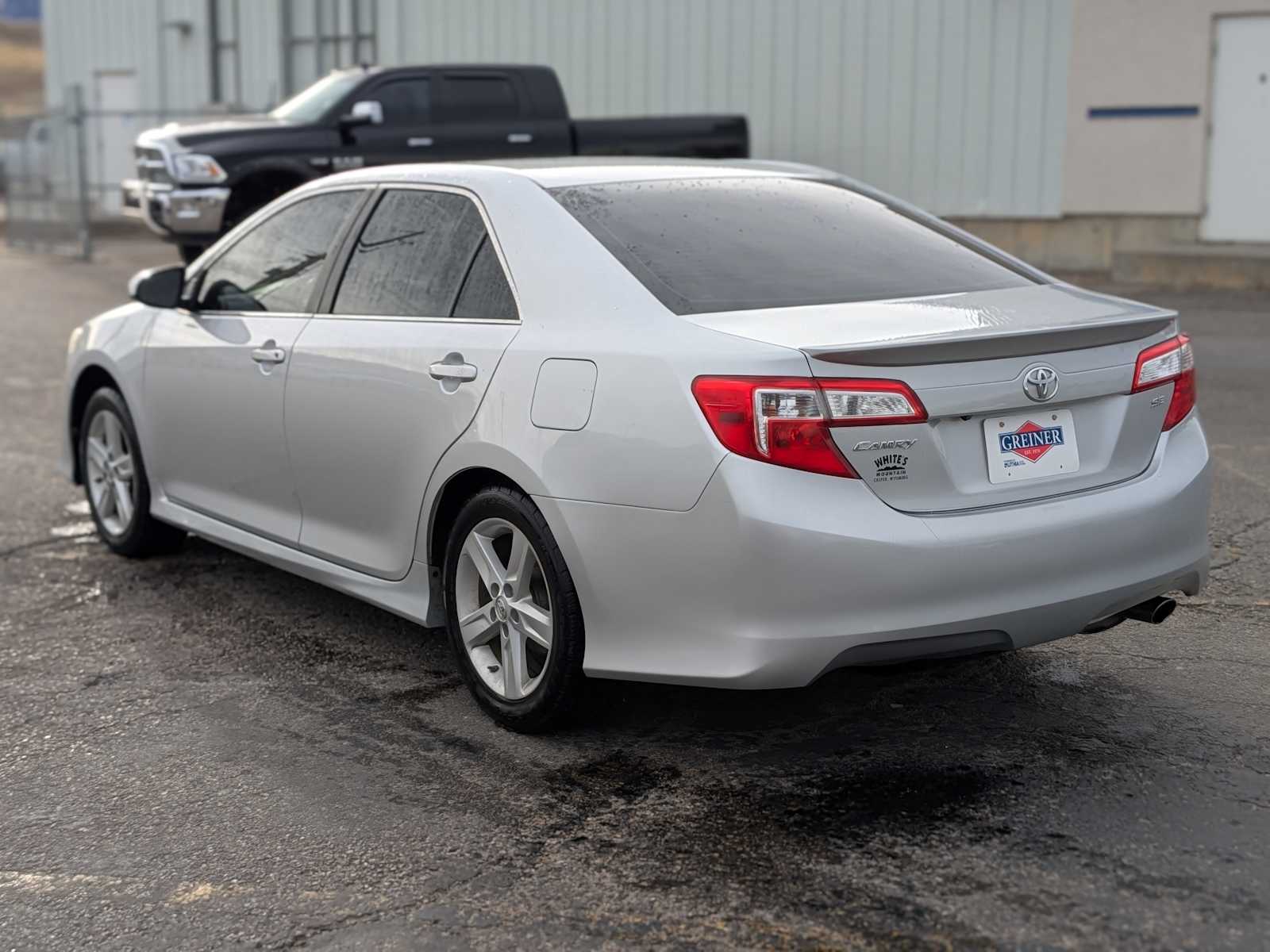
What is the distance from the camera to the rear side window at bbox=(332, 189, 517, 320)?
15.1 ft

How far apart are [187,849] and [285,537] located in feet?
5.81

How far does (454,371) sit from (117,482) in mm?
2615

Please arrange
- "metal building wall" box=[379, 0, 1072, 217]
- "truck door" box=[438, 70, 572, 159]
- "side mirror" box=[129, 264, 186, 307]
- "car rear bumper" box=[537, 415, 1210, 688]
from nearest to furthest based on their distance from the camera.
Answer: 1. "car rear bumper" box=[537, 415, 1210, 688]
2. "side mirror" box=[129, 264, 186, 307]
3. "truck door" box=[438, 70, 572, 159]
4. "metal building wall" box=[379, 0, 1072, 217]

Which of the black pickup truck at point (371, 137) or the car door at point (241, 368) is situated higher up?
the black pickup truck at point (371, 137)

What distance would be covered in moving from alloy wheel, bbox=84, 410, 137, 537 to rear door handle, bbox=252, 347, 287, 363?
1201 mm

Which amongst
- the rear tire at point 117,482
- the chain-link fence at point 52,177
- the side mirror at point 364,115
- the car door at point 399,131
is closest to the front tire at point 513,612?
the rear tire at point 117,482

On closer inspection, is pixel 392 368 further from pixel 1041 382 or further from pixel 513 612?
pixel 1041 382

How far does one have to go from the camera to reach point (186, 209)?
14750 millimetres

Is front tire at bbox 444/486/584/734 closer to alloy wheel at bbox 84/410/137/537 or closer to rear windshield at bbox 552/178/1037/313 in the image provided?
rear windshield at bbox 552/178/1037/313

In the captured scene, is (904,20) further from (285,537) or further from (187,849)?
(187,849)

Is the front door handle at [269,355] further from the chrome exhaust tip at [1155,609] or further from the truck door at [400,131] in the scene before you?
the truck door at [400,131]

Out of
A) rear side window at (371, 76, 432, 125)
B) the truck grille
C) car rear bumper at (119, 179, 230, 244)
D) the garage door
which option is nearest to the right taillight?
car rear bumper at (119, 179, 230, 244)

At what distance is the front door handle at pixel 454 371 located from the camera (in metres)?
4.41

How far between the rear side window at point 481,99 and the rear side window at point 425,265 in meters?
11.4
